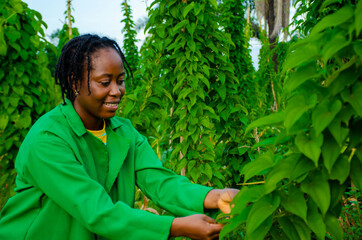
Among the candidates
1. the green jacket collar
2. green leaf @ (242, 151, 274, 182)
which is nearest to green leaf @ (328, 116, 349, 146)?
green leaf @ (242, 151, 274, 182)

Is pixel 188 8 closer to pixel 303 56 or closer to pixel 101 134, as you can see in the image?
pixel 101 134

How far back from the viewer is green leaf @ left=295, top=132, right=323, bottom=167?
88 cm

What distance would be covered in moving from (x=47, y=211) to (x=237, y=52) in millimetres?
3008

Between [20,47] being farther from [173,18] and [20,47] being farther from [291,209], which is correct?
[291,209]

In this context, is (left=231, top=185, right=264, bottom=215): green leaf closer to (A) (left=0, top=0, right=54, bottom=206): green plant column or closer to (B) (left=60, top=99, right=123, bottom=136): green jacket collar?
(B) (left=60, top=99, right=123, bottom=136): green jacket collar

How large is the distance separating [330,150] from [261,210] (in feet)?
0.84

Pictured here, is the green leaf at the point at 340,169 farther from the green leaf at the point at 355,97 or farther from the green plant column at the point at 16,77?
the green plant column at the point at 16,77

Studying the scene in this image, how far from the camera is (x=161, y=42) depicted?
2.56m

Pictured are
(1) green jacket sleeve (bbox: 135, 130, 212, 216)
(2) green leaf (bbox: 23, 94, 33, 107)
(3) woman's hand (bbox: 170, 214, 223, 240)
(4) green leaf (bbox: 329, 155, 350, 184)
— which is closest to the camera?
(4) green leaf (bbox: 329, 155, 350, 184)

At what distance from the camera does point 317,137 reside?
905 mm

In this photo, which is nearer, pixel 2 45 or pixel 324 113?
pixel 324 113

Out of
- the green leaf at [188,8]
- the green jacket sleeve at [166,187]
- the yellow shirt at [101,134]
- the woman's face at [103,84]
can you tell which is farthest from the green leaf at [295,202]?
the green leaf at [188,8]

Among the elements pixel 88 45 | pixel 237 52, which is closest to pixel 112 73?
pixel 88 45

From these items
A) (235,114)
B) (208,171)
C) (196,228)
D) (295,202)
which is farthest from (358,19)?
(235,114)
